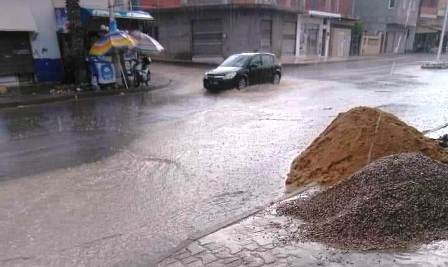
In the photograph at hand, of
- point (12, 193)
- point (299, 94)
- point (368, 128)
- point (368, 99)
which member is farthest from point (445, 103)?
point (12, 193)

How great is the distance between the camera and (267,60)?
2138 cm

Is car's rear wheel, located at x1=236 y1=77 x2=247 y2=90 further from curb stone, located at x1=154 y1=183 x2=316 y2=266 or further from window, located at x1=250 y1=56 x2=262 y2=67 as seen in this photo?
curb stone, located at x1=154 y1=183 x2=316 y2=266

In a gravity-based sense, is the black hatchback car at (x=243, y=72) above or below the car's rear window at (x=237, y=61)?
below

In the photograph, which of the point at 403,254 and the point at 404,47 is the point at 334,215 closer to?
the point at 403,254

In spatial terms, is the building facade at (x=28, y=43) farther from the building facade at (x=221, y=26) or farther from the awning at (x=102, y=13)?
the building facade at (x=221, y=26)

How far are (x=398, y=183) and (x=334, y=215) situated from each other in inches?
31.7

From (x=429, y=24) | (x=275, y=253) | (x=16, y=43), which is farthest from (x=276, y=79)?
(x=429, y=24)

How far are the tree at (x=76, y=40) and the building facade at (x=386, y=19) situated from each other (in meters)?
46.4

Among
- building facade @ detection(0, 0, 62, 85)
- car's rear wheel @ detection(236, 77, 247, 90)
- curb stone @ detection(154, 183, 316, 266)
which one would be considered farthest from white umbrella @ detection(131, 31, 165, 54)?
curb stone @ detection(154, 183, 316, 266)

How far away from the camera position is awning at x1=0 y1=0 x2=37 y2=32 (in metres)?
17.3

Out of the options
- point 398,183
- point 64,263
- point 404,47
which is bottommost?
point 404,47

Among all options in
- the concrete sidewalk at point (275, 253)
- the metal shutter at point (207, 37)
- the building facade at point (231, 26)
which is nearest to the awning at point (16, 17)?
the concrete sidewalk at point (275, 253)

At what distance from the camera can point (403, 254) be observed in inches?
170

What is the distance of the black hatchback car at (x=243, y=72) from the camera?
62.5 ft
